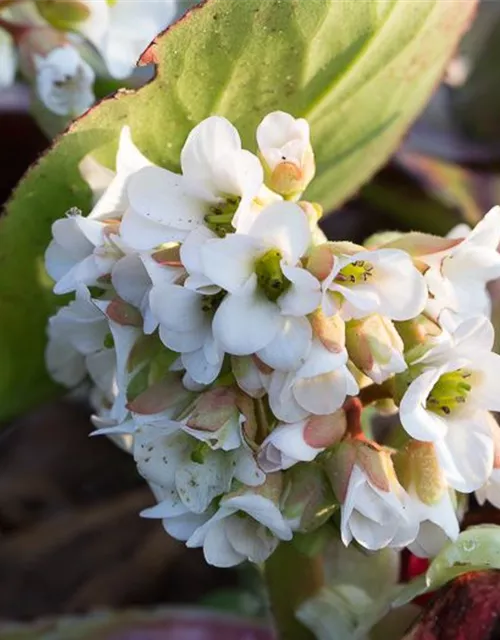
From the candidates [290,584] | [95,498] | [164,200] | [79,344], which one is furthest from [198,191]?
[95,498]

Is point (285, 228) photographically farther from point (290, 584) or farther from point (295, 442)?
point (290, 584)

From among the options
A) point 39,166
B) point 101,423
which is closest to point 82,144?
point 39,166

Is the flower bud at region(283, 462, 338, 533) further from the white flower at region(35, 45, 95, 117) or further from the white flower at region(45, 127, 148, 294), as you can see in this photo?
the white flower at region(35, 45, 95, 117)

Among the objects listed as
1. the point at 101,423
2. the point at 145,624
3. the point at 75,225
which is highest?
the point at 75,225

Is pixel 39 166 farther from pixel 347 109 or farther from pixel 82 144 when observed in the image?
pixel 347 109

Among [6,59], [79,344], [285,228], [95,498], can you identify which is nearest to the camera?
[285,228]

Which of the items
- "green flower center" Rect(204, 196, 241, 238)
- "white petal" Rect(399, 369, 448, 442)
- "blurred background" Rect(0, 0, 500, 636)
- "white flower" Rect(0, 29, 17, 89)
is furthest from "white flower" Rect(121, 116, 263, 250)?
"blurred background" Rect(0, 0, 500, 636)
